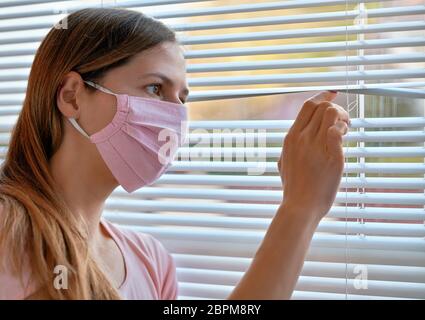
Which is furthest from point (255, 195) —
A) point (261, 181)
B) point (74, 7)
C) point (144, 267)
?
point (74, 7)

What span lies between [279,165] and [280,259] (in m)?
0.16

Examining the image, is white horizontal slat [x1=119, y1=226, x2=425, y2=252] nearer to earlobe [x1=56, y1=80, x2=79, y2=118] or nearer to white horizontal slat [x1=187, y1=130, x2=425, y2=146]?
white horizontal slat [x1=187, y1=130, x2=425, y2=146]

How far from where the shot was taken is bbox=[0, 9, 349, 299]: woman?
84cm

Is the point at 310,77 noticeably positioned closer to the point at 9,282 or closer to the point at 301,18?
the point at 301,18

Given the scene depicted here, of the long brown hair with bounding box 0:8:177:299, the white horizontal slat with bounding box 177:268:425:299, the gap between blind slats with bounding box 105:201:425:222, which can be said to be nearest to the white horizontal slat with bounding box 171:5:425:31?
the long brown hair with bounding box 0:8:177:299

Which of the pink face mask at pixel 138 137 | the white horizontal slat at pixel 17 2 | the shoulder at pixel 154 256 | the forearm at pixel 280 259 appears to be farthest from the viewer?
the white horizontal slat at pixel 17 2

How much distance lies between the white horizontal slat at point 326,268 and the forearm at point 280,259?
21cm

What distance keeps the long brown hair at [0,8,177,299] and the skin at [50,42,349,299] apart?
0.02 meters

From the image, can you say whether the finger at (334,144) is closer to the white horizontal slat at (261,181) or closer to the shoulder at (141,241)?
the white horizontal slat at (261,181)

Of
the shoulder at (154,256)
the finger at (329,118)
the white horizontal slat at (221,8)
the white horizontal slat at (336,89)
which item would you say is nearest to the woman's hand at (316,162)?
the finger at (329,118)

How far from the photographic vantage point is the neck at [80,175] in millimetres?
962

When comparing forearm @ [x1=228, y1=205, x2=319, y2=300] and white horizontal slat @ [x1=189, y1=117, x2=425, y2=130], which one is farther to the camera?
white horizontal slat @ [x1=189, y1=117, x2=425, y2=130]

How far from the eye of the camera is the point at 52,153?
0.99 m
